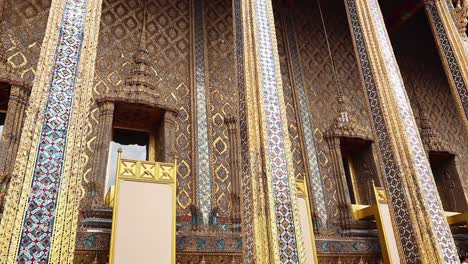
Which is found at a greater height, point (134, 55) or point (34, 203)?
point (134, 55)

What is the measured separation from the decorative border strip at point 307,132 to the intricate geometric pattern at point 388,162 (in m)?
2.09

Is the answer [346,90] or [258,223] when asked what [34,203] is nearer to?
[258,223]

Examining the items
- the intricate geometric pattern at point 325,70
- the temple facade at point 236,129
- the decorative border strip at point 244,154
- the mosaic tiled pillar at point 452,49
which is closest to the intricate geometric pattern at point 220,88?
the temple facade at point 236,129

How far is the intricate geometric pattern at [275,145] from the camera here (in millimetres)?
3967

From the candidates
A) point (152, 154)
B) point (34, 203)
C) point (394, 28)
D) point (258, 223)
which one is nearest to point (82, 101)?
point (34, 203)

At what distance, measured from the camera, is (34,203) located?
3.15 meters

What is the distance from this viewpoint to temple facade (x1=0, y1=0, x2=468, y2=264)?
371 centimetres

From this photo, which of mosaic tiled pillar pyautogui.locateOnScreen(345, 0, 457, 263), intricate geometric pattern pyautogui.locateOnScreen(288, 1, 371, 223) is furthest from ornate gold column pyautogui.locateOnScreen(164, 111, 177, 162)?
mosaic tiled pillar pyautogui.locateOnScreen(345, 0, 457, 263)

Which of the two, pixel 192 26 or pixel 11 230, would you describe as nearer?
pixel 11 230

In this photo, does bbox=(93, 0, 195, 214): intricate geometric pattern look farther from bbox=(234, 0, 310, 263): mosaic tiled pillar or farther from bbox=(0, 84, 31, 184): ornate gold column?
bbox=(234, 0, 310, 263): mosaic tiled pillar

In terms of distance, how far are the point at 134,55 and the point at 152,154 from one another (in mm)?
1788

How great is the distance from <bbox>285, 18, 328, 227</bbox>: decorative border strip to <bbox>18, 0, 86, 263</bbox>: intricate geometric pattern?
182 inches

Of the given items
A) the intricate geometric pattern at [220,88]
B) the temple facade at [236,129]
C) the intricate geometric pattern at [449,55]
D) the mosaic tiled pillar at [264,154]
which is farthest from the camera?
the intricate geometric pattern at [220,88]

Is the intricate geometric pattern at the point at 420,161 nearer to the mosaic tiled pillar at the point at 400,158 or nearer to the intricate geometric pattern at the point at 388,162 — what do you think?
the mosaic tiled pillar at the point at 400,158
